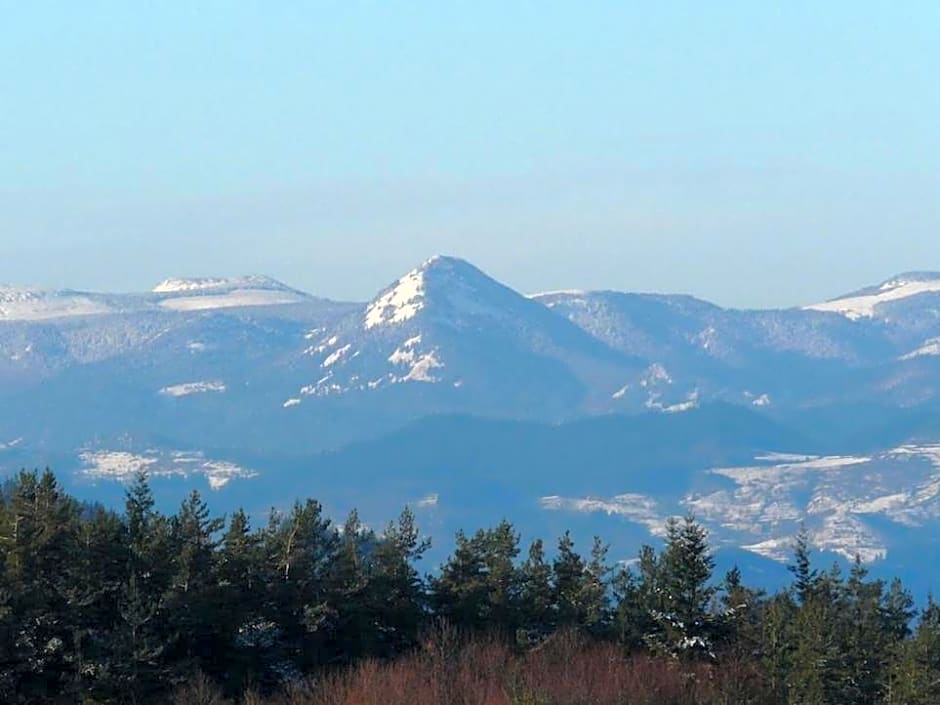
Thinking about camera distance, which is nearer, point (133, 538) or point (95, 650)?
point (95, 650)

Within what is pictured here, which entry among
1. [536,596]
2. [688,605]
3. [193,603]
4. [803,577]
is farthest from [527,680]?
[803,577]

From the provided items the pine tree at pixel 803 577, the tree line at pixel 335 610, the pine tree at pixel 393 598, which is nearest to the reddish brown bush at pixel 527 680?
the tree line at pixel 335 610

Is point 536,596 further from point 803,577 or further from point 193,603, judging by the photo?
point 193,603

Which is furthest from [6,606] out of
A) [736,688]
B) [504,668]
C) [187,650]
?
[736,688]

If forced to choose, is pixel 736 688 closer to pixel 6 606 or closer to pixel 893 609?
pixel 893 609

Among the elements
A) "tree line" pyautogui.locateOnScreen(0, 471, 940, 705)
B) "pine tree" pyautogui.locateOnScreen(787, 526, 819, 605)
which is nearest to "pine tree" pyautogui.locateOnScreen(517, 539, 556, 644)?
"tree line" pyautogui.locateOnScreen(0, 471, 940, 705)

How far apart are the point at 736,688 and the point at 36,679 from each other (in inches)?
621

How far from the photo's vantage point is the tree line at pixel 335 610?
4297 cm

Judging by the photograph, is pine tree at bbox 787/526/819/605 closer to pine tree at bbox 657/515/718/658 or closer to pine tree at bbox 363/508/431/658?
pine tree at bbox 657/515/718/658

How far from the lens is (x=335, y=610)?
4812 cm

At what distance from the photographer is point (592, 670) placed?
151ft

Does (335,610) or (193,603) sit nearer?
(193,603)

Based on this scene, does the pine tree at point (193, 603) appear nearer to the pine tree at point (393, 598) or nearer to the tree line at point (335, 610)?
the tree line at point (335, 610)

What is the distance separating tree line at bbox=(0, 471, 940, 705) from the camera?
42969 millimetres
